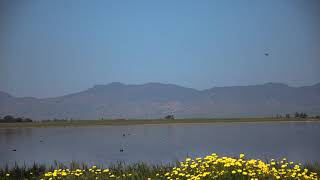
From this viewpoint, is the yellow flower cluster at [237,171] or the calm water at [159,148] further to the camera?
the calm water at [159,148]

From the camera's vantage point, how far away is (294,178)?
11867mm

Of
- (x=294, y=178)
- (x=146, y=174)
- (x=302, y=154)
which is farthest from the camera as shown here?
(x=302, y=154)

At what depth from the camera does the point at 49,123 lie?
134 m

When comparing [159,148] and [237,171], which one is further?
[159,148]

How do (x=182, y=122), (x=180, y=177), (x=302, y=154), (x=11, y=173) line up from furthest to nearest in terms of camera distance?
(x=182, y=122), (x=302, y=154), (x=11, y=173), (x=180, y=177)

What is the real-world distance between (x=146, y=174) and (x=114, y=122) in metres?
129

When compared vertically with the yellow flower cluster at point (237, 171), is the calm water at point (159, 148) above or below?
below

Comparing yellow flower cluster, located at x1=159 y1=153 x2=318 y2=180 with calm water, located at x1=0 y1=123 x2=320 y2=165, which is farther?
calm water, located at x1=0 y1=123 x2=320 y2=165

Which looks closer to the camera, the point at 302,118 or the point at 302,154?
the point at 302,154

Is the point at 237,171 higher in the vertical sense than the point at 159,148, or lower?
higher

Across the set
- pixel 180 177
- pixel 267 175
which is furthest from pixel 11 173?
pixel 267 175

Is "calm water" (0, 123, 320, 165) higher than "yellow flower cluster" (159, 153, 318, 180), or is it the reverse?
"yellow flower cluster" (159, 153, 318, 180)

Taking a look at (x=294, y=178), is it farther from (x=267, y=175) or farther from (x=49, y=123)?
(x=49, y=123)

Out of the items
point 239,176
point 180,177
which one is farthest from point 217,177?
point 180,177
